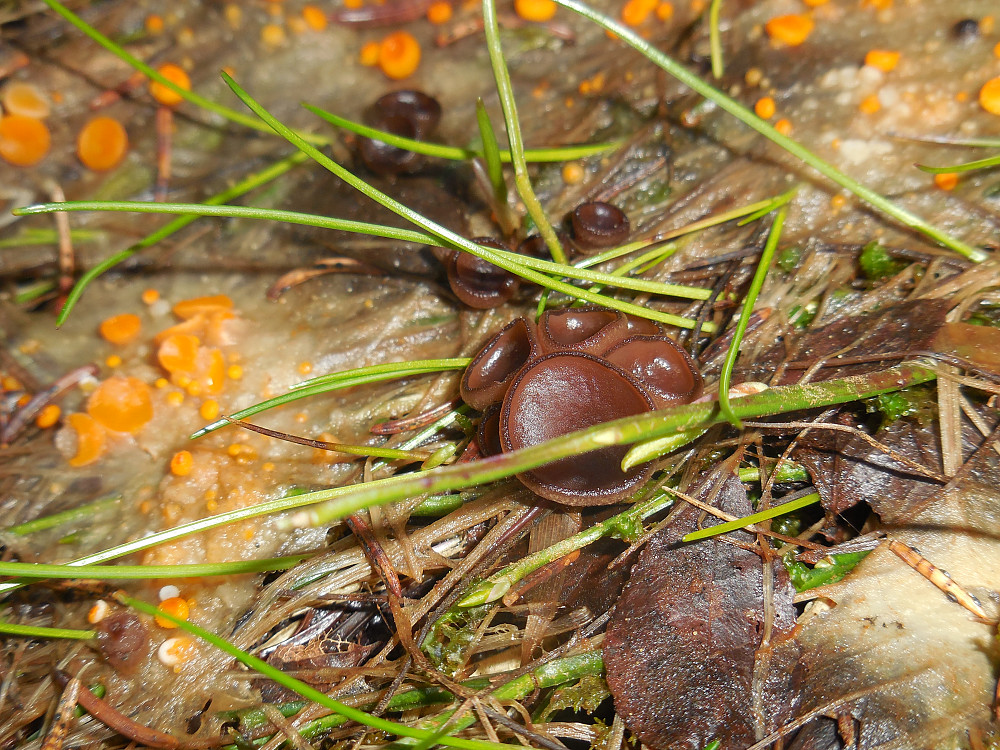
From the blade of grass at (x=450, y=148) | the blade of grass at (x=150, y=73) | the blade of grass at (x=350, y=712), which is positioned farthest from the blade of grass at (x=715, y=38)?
the blade of grass at (x=350, y=712)

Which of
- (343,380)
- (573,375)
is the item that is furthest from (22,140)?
(573,375)

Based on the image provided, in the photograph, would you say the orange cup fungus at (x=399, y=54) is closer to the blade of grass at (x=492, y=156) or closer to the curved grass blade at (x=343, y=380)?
the blade of grass at (x=492, y=156)

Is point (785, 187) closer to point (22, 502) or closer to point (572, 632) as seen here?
point (572, 632)

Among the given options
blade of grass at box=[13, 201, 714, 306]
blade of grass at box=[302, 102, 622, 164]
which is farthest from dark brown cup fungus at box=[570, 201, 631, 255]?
blade of grass at box=[302, 102, 622, 164]

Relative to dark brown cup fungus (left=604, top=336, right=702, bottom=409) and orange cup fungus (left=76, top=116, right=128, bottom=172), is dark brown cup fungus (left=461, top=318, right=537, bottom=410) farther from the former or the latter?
orange cup fungus (left=76, top=116, right=128, bottom=172)

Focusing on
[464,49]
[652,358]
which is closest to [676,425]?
[652,358]

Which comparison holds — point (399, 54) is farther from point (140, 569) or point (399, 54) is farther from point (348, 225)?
point (140, 569)

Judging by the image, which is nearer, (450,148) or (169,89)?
(450,148)
